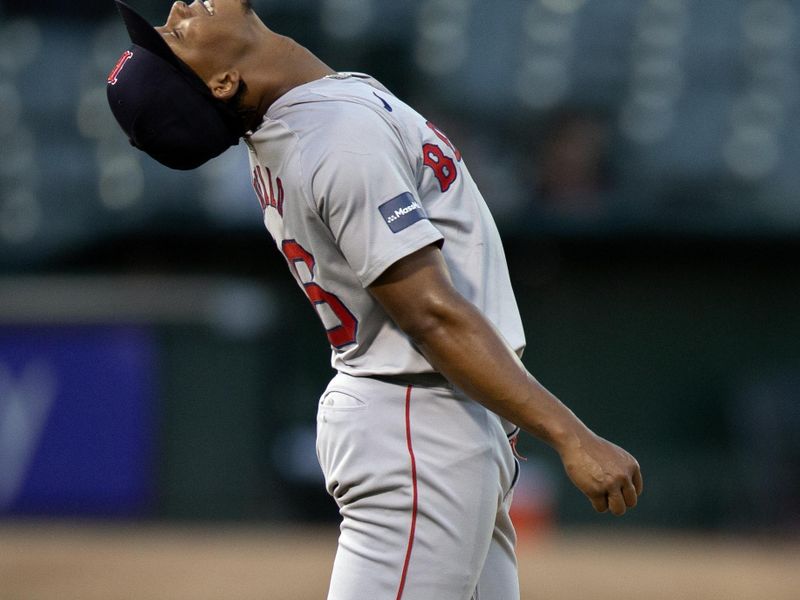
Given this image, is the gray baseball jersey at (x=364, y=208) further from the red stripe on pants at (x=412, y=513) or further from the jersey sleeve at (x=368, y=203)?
the red stripe on pants at (x=412, y=513)

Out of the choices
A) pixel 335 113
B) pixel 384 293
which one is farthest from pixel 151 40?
pixel 384 293

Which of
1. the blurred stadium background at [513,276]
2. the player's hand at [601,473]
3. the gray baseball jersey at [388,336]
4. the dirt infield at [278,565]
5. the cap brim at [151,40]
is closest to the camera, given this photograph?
the player's hand at [601,473]

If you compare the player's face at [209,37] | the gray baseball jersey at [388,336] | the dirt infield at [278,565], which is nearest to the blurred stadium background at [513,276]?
the dirt infield at [278,565]

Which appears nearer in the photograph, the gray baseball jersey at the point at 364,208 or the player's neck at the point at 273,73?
the gray baseball jersey at the point at 364,208

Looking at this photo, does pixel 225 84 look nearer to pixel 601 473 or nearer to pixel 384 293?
pixel 384 293

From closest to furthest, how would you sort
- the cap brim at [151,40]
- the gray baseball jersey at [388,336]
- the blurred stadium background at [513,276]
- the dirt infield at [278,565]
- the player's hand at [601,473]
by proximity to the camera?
the player's hand at [601,473] → the gray baseball jersey at [388,336] → the cap brim at [151,40] → the dirt infield at [278,565] → the blurred stadium background at [513,276]

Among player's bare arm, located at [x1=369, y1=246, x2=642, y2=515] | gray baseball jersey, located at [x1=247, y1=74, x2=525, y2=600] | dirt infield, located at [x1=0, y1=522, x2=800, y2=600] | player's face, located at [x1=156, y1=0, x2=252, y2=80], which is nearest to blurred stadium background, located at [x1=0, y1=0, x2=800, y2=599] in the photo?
dirt infield, located at [x1=0, y1=522, x2=800, y2=600]

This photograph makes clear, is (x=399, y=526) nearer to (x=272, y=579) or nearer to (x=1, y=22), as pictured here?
(x=272, y=579)

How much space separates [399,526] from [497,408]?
11.1 inches

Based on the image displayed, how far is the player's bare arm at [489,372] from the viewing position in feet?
6.50

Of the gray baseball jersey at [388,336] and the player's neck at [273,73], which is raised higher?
the player's neck at [273,73]

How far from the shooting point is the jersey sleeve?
206 centimetres

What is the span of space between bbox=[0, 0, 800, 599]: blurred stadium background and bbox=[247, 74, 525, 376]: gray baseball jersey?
5626mm

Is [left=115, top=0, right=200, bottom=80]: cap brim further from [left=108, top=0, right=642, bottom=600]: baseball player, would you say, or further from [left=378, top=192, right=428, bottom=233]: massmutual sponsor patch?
[left=378, top=192, right=428, bottom=233]: massmutual sponsor patch
